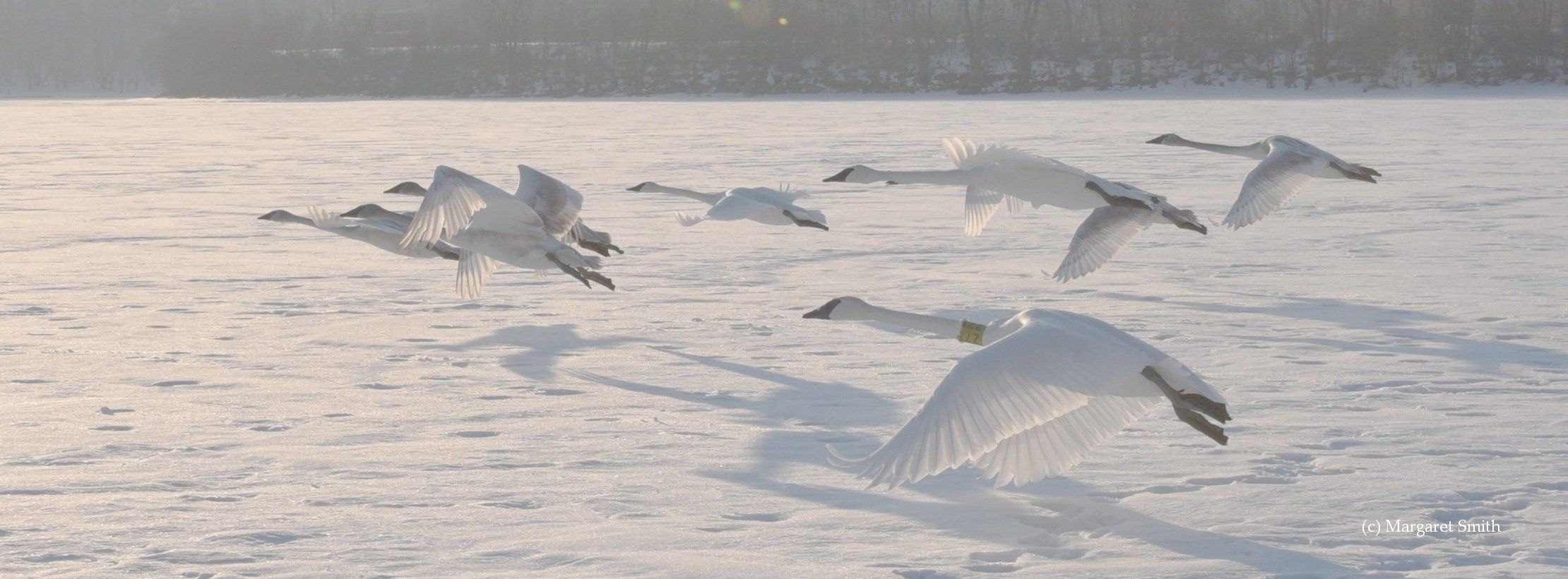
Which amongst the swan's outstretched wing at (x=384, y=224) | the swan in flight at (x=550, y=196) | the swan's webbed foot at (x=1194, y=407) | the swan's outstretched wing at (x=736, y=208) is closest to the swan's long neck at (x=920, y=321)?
the swan's webbed foot at (x=1194, y=407)

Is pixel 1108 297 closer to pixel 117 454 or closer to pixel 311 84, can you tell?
pixel 117 454

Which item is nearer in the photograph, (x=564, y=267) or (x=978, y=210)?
(x=564, y=267)

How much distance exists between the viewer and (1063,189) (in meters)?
5.55

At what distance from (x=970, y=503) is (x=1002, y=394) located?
0.61 metres

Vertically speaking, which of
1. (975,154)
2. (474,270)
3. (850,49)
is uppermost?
(850,49)

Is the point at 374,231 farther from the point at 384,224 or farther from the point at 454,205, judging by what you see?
the point at 454,205

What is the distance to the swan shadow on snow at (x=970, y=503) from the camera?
3.07 m

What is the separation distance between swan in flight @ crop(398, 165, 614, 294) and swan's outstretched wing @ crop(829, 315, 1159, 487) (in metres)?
2.68

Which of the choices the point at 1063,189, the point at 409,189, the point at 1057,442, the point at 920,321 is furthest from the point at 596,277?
the point at 1057,442

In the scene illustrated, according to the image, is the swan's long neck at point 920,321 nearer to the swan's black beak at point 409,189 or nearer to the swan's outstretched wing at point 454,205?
the swan's outstretched wing at point 454,205

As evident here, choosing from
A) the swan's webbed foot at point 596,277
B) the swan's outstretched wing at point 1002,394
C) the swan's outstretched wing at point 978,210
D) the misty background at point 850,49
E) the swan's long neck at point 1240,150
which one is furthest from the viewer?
the misty background at point 850,49

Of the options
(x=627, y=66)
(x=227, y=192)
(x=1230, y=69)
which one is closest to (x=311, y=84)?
(x=627, y=66)

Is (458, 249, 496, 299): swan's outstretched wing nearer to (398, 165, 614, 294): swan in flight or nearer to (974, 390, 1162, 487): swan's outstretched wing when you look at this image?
(398, 165, 614, 294): swan in flight

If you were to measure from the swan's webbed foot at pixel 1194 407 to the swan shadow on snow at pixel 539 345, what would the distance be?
2.56 meters
